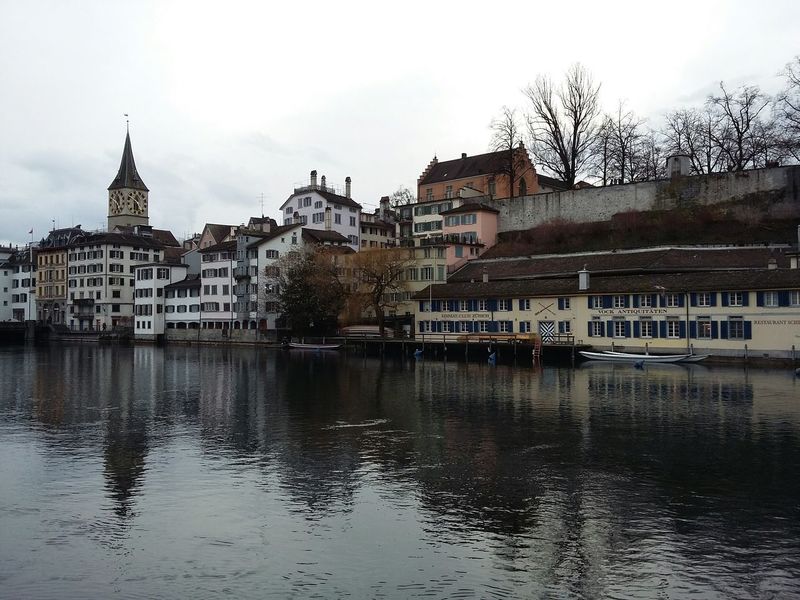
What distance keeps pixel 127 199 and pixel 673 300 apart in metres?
130

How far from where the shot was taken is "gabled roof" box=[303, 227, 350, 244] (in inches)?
4070

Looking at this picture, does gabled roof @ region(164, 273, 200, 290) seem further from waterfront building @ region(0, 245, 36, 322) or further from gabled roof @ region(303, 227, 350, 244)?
waterfront building @ region(0, 245, 36, 322)

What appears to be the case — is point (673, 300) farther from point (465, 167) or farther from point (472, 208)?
point (465, 167)

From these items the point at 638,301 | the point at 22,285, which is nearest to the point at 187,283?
the point at 22,285

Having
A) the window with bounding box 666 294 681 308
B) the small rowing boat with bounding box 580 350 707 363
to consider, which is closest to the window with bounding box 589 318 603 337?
the small rowing boat with bounding box 580 350 707 363

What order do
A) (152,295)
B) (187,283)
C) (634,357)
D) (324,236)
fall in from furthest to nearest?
(152,295) → (187,283) → (324,236) → (634,357)

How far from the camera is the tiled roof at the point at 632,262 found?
219 ft

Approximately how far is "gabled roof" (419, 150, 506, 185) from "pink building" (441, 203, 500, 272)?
1345 centimetres

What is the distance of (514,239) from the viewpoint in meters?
89.8

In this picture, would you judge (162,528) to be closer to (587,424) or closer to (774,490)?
(774,490)

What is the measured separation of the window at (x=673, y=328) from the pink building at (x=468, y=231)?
30446mm

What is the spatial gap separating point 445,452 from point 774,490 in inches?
392

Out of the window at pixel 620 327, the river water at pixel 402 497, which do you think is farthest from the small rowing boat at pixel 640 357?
the river water at pixel 402 497

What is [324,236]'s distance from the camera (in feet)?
349
